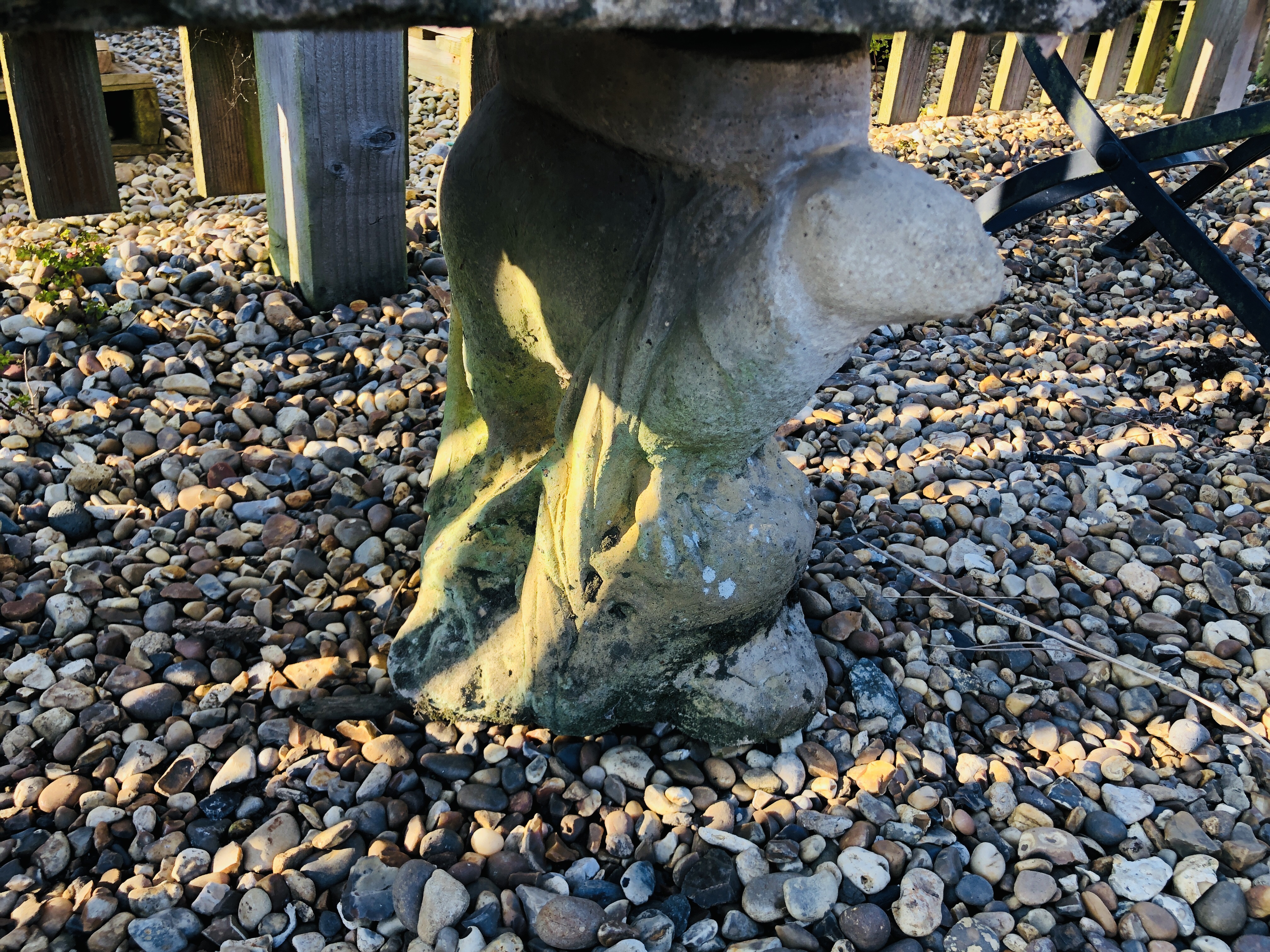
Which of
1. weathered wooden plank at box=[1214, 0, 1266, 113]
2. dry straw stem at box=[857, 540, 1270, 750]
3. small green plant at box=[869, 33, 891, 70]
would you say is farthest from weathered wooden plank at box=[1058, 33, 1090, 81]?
dry straw stem at box=[857, 540, 1270, 750]

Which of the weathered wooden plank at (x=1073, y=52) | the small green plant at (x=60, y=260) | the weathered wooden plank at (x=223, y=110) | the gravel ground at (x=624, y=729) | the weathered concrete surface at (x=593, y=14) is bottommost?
the gravel ground at (x=624, y=729)

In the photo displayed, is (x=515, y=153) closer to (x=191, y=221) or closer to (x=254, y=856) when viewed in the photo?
(x=254, y=856)

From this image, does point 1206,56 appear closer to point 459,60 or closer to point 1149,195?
point 1149,195

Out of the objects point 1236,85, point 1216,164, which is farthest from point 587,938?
point 1236,85

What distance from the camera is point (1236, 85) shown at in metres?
4.84

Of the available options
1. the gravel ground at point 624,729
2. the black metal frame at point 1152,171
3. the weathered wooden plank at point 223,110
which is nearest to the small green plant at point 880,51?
the black metal frame at point 1152,171

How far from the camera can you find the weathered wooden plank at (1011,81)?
465 centimetres

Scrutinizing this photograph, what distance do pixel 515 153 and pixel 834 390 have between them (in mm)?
1690

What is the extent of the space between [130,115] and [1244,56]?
4.87 metres

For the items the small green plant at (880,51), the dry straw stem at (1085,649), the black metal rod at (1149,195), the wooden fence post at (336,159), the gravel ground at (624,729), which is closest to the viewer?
the gravel ground at (624,729)

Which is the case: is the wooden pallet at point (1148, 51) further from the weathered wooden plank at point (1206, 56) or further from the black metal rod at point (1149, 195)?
the black metal rod at point (1149, 195)

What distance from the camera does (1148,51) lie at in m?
5.14

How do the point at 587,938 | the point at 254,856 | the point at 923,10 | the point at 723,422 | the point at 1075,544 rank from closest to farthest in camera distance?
1. the point at 923,10
2. the point at 723,422
3. the point at 587,938
4. the point at 254,856
5. the point at 1075,544

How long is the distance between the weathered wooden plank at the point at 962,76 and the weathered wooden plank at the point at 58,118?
3203 millimetres
